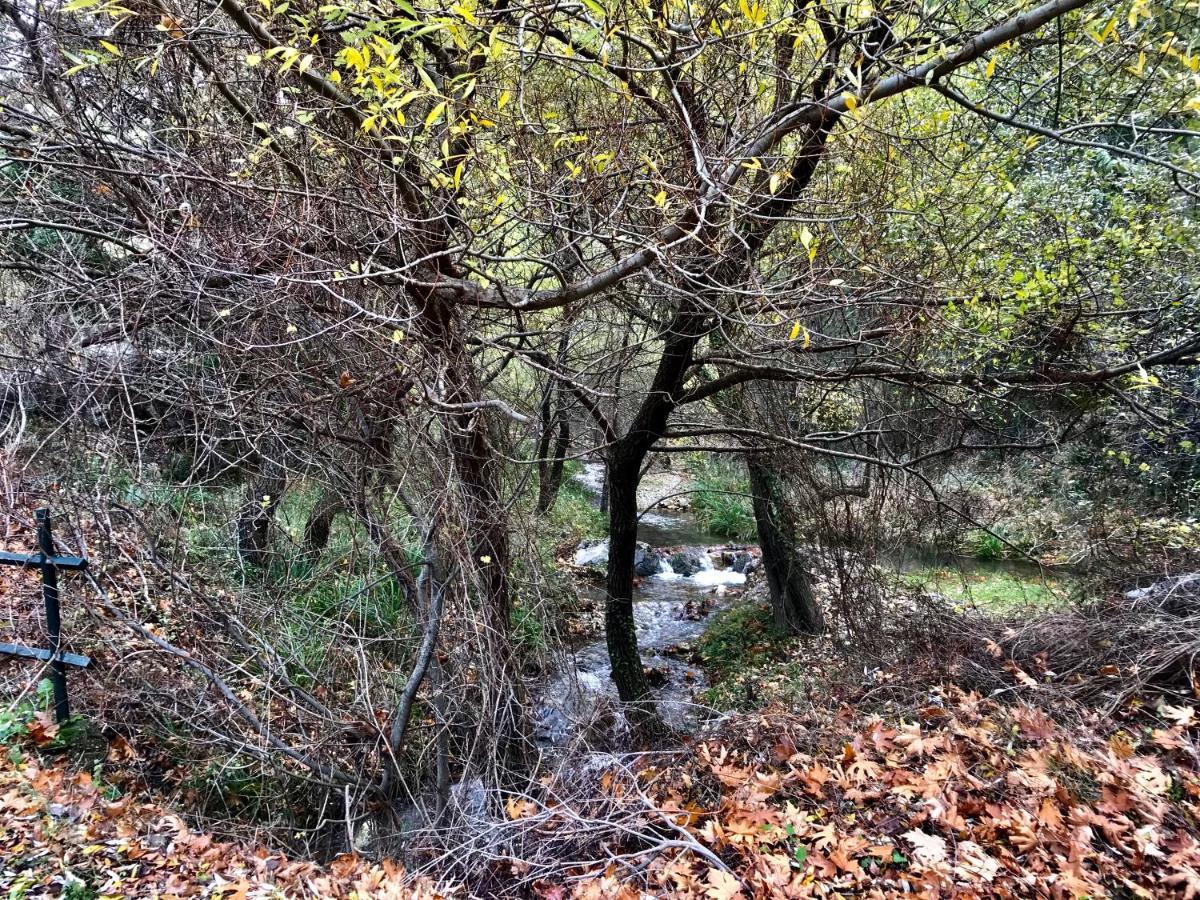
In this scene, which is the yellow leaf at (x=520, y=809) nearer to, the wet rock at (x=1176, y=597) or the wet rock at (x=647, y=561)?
the wet rock at (x=1176, y=597)

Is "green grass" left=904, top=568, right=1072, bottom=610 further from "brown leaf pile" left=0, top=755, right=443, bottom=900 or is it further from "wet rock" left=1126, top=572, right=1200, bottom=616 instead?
"brown leaf pile" left=0, top=755, right=443, bottom=900

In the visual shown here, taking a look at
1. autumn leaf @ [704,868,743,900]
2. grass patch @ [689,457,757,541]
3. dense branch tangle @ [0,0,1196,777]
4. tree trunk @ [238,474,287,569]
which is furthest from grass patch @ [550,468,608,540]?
autumn leaf @ [704,868,743,900]

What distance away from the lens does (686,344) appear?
5.61 metres

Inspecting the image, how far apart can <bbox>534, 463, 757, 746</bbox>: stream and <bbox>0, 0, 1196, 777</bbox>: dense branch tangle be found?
60cm

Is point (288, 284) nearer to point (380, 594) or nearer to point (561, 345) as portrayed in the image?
point (561, 345)

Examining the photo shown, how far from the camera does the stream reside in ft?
15.4

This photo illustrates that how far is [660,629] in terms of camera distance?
32.9ft

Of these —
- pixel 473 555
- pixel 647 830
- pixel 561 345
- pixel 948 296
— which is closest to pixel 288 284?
pixel 473 555

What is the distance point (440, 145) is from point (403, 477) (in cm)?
206

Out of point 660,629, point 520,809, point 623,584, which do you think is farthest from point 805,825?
point 660,629

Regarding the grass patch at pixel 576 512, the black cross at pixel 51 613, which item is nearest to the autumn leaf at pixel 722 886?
the black cross at pixel 51 613

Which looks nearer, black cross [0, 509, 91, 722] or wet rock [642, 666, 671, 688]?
black cross [0, 509, 91, 722]

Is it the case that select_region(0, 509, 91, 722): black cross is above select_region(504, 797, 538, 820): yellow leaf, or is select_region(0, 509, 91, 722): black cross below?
above

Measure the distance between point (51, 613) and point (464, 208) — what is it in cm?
357
